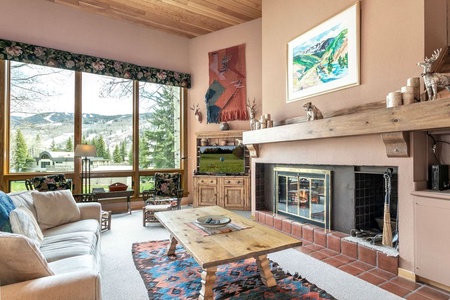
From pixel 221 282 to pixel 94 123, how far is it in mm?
4174

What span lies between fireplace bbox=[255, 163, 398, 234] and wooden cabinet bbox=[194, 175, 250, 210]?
4.16 feet

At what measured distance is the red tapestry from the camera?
5.30 meters

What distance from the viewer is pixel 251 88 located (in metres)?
5.19

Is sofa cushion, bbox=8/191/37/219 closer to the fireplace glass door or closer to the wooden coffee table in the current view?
the wooden coffee table

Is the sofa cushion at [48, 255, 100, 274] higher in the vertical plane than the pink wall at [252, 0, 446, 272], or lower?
lower

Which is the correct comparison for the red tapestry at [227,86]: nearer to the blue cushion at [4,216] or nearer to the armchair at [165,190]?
the armchair at [165,190]

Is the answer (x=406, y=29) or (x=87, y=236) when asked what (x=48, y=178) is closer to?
(x=87, y=236)

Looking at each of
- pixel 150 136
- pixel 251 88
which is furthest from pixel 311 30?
pixel 150 136

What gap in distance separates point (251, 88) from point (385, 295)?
4.08m

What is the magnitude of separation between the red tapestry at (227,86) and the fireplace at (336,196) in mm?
2045

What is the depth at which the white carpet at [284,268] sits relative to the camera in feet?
6.57

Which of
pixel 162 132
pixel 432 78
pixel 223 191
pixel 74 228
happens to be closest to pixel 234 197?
pixel 223 191

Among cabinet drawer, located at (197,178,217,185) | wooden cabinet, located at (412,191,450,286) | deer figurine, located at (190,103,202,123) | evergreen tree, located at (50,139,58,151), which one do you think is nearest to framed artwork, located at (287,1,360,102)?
wooden cabinet, located at (412,191,450,286)

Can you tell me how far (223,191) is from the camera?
5.13m
